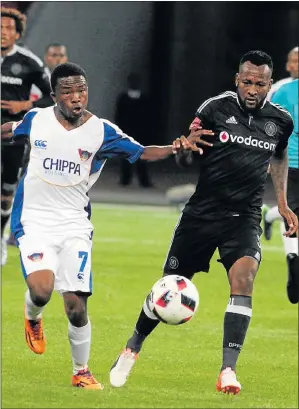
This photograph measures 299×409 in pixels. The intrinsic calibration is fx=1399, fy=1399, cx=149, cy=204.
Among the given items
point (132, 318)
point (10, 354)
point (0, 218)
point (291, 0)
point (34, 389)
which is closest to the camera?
point (34, 389)

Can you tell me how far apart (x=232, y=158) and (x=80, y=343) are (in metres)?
1.59

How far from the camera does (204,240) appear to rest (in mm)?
9148

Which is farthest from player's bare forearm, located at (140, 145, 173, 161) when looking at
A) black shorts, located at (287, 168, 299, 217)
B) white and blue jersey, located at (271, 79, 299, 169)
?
white and blue jersey, located at (271, 79, 299, 169)

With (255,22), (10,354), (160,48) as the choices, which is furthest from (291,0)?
(10,354)

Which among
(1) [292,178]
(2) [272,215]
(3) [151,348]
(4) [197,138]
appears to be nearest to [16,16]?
(1) [292,178]

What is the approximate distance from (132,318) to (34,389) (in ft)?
12.4

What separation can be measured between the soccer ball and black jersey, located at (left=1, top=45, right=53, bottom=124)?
5979 mm

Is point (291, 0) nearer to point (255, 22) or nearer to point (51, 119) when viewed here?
point (255, 22)

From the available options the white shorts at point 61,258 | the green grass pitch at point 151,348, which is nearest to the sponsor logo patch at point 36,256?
the white shorts at point 61,258

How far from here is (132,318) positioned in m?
12.3

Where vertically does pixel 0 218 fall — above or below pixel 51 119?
below

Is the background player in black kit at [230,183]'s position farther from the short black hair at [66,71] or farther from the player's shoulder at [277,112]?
the short black hair at [66,71]

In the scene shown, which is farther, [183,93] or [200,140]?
[183,93]

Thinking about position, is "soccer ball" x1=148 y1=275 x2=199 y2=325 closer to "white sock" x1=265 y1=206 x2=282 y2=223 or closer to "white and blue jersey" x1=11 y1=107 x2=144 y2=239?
"white and blue jersey" x1=11 y1=107 x2=144 y2=239
